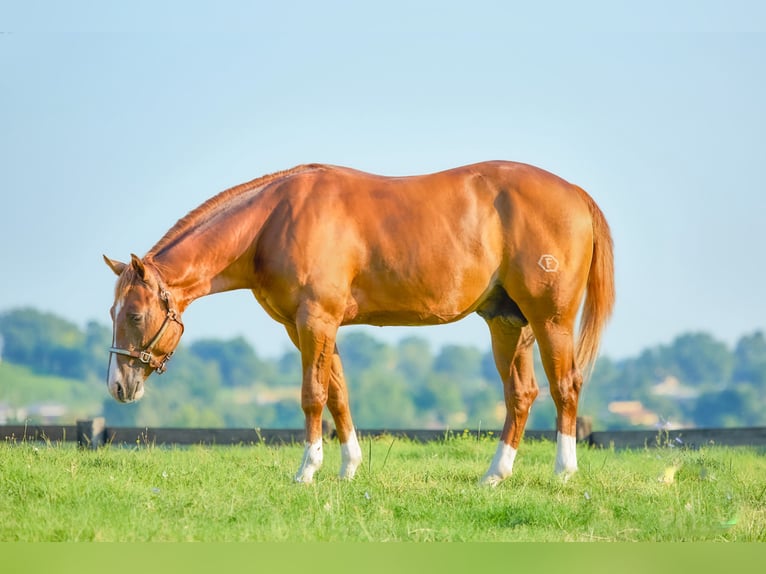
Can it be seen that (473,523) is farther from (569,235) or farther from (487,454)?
(487,454)

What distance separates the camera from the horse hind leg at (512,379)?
7.35 m

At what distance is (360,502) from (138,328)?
6.86 ft

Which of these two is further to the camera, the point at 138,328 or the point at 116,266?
the point at 116,266

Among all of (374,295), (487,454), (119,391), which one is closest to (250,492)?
(119,391)

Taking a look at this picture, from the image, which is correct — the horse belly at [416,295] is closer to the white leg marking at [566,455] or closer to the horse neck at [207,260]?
the horse neck at [207,260]

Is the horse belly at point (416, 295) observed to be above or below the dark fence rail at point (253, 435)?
above

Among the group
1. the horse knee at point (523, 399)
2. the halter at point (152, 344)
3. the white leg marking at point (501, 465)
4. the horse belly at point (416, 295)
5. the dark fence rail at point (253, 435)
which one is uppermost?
the horse belly at point (416, 295)

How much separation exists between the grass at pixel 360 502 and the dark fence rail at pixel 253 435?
76.0 inches

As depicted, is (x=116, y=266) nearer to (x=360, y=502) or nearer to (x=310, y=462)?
(x=310, y=462)

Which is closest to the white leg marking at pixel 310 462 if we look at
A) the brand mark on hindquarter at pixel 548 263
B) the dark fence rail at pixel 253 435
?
the brand mark on hindquarter at pixel 548 263

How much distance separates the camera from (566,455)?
7.34 meters

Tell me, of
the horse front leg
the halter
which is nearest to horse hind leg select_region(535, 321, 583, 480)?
the horse front leg

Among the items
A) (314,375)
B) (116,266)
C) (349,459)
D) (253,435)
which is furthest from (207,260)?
(253,435)

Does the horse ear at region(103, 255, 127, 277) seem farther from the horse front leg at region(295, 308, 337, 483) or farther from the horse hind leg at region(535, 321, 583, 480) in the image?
the horse hind leg at region(535, 321, 583, 480)
